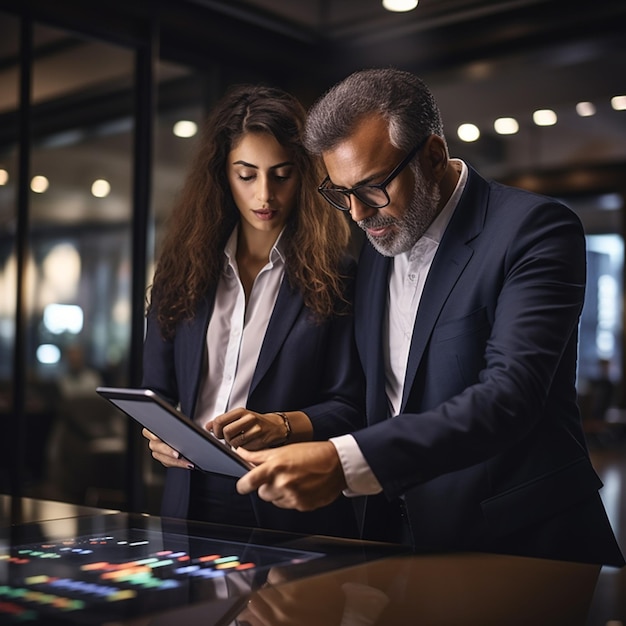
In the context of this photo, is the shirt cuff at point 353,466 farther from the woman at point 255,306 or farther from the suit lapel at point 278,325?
the suit lapel at point 278,325

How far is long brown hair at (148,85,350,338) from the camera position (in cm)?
214

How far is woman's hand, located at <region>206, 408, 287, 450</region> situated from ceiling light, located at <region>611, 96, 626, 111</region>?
283 inches

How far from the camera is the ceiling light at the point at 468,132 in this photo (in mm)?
8920

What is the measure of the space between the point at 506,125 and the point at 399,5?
14.7 feet

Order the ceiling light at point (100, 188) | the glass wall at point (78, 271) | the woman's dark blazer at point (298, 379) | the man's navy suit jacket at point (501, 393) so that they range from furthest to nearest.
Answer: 1. the ceiling light at point (100, 188)
2. the glass wall at point (78, 271)
3. the woman's dark blazer at point (298, 379)
4. the man's navy suit jacket at point (501, 393)

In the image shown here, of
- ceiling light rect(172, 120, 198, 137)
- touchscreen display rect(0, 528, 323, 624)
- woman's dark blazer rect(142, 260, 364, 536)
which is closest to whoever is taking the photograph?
touchscreen display rect(0, 528, 323, 624)

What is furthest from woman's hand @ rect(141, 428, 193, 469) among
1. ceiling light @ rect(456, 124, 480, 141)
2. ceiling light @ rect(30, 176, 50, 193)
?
ceiling light @ rect(456, 124, 480, 141)

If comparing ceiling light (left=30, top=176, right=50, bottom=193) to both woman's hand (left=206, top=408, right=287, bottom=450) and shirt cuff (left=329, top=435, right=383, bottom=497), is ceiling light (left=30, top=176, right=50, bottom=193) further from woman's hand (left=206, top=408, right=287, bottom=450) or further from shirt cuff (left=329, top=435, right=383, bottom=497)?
shirt cuff (left=329, top=435, right=383, bottom=497)

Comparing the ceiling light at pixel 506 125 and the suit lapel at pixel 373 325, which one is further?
the ceiling light at pixel 506 125

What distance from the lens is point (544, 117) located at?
8.74 meters

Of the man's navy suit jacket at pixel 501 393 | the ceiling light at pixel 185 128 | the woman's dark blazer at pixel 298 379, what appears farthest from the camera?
the ceiling light at pixel 185 128

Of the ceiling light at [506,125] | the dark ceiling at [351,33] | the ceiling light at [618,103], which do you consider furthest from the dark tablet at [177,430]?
the ceiling light at [506,125]

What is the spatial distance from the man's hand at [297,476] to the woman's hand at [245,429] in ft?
1.07

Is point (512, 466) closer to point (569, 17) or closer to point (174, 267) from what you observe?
point (174, 267)
